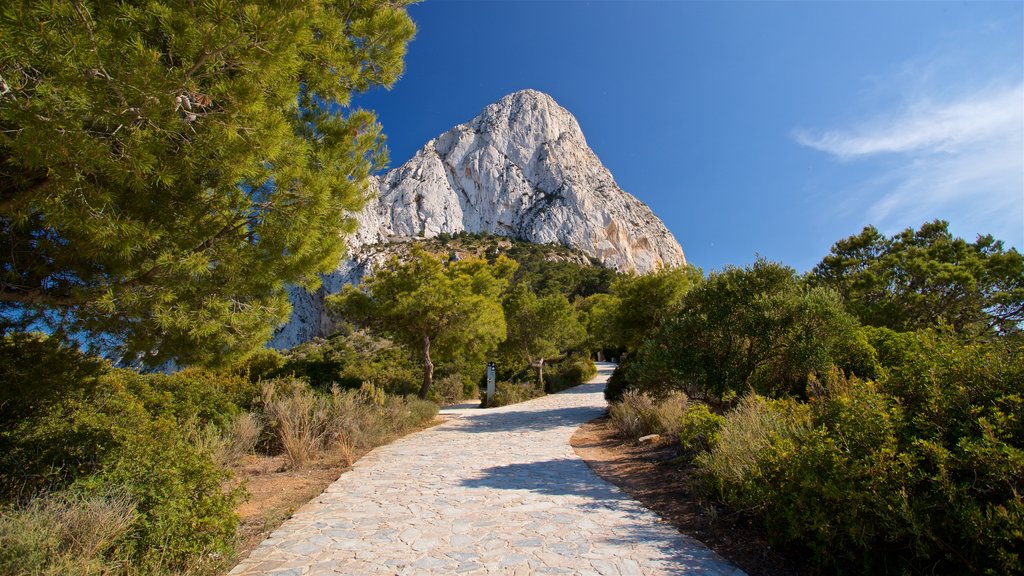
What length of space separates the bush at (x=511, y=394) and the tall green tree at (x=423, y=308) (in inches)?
103

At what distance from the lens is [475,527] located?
4.24m

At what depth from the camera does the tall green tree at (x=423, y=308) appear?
1395 cm

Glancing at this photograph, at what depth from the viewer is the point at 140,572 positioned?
8.75 ft

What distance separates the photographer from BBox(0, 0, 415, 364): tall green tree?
6.95ft

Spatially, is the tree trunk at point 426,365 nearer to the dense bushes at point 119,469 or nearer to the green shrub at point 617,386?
the green shrub at point 617,386

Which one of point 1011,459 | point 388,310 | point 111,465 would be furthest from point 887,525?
point 388,310

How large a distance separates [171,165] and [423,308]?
11327 millimetres

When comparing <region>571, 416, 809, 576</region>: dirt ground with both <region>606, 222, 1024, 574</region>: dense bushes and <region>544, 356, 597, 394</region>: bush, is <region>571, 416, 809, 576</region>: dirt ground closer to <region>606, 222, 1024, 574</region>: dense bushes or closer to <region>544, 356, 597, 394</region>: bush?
<region>606, 222, 1024, 574</region>: dense bushes

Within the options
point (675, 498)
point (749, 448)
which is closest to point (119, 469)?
point (675, 498)

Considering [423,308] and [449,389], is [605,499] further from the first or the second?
[449,389]

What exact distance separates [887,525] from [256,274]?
176 inches

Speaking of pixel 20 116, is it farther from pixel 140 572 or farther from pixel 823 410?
pixel 823 410

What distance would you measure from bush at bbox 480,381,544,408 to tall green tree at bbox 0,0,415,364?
13855 mm

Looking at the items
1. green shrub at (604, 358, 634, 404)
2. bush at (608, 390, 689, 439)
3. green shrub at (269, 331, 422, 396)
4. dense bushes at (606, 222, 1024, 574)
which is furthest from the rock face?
dense bushes at (606, 222, 1024, 574)
